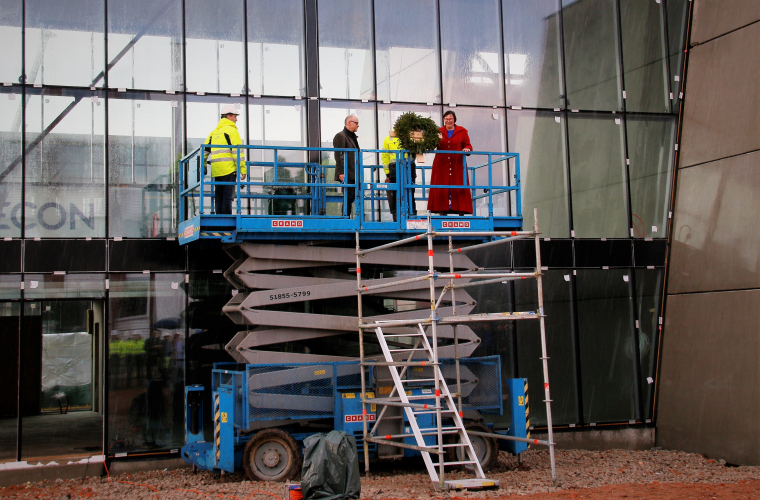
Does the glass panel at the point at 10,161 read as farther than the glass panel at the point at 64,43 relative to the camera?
No

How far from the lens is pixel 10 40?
40.1ft

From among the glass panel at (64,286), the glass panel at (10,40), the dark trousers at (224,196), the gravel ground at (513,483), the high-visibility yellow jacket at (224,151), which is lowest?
the gravel ground at (513,483)

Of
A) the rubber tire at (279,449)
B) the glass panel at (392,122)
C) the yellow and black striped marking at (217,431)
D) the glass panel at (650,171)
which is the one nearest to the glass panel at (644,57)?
the glass panel at (650,171)

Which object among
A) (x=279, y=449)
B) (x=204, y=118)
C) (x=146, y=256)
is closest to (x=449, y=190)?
(x=204, y=118)

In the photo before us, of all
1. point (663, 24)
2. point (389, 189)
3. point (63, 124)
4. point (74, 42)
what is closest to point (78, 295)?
point (63, 124)

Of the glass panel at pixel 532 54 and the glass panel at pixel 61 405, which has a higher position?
the glass panel at pixel 532 54

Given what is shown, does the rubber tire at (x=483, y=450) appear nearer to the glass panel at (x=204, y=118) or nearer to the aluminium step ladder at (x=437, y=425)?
the aluminium step ladder at (x=437, y=425)

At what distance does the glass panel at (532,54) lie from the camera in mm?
14688

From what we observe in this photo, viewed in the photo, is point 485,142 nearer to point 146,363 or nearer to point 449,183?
point 449,183

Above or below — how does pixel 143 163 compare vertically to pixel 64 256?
above

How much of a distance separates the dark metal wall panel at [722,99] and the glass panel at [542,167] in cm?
257

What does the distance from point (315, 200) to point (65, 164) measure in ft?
13.2

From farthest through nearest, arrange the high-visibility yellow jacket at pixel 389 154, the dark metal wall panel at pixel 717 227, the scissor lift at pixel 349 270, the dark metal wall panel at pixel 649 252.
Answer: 1. the dark metal wall panel at pixel 649 252
2. the dark metal wall panel at pixel 717 227
3. the high-visibility yellow jacket at pixel 389 154
4. the scissor lift at pixel 349 270

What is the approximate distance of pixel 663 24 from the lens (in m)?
15.3
